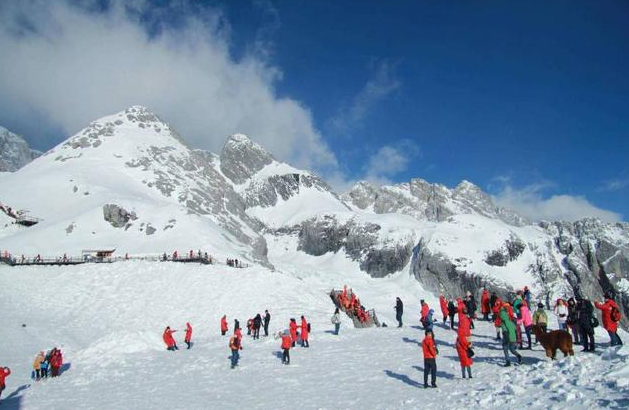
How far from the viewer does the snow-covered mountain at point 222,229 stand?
74.4 m

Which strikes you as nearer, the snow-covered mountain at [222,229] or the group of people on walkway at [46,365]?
the group of people on walkway at [46,365]

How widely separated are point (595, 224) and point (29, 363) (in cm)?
17212

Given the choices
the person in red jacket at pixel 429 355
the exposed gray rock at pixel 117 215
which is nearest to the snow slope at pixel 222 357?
the person in red jacket at pixel 429 355

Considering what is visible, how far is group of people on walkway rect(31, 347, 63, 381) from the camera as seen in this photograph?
23.8 metres

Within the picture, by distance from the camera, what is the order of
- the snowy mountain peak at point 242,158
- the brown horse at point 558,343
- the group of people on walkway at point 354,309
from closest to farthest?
1. the brown horse at point 558,343
2. the group of people on walkway at point 354,309
3. the snowy mountain peak at point 242,158

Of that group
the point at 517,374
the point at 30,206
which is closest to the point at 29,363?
the point at 517,374

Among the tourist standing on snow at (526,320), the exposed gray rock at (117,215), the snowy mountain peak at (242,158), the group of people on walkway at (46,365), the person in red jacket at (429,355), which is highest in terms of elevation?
the snowy mountain peak at (242,158)

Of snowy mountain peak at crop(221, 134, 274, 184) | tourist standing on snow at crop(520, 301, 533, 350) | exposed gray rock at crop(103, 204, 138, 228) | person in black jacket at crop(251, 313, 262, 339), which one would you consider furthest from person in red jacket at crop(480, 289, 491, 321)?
snowy mountain peak at crop(221, 134, 274, 184)

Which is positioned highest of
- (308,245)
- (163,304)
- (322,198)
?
(322,198)

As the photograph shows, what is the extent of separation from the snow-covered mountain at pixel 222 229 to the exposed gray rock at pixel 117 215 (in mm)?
164

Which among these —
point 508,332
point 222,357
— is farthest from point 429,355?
point 222,357

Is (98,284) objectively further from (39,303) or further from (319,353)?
(319,353)

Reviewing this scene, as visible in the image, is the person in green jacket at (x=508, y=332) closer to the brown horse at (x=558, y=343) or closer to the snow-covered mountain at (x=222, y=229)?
the brown horse at (x=558, y=343)

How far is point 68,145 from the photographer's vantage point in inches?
4993
